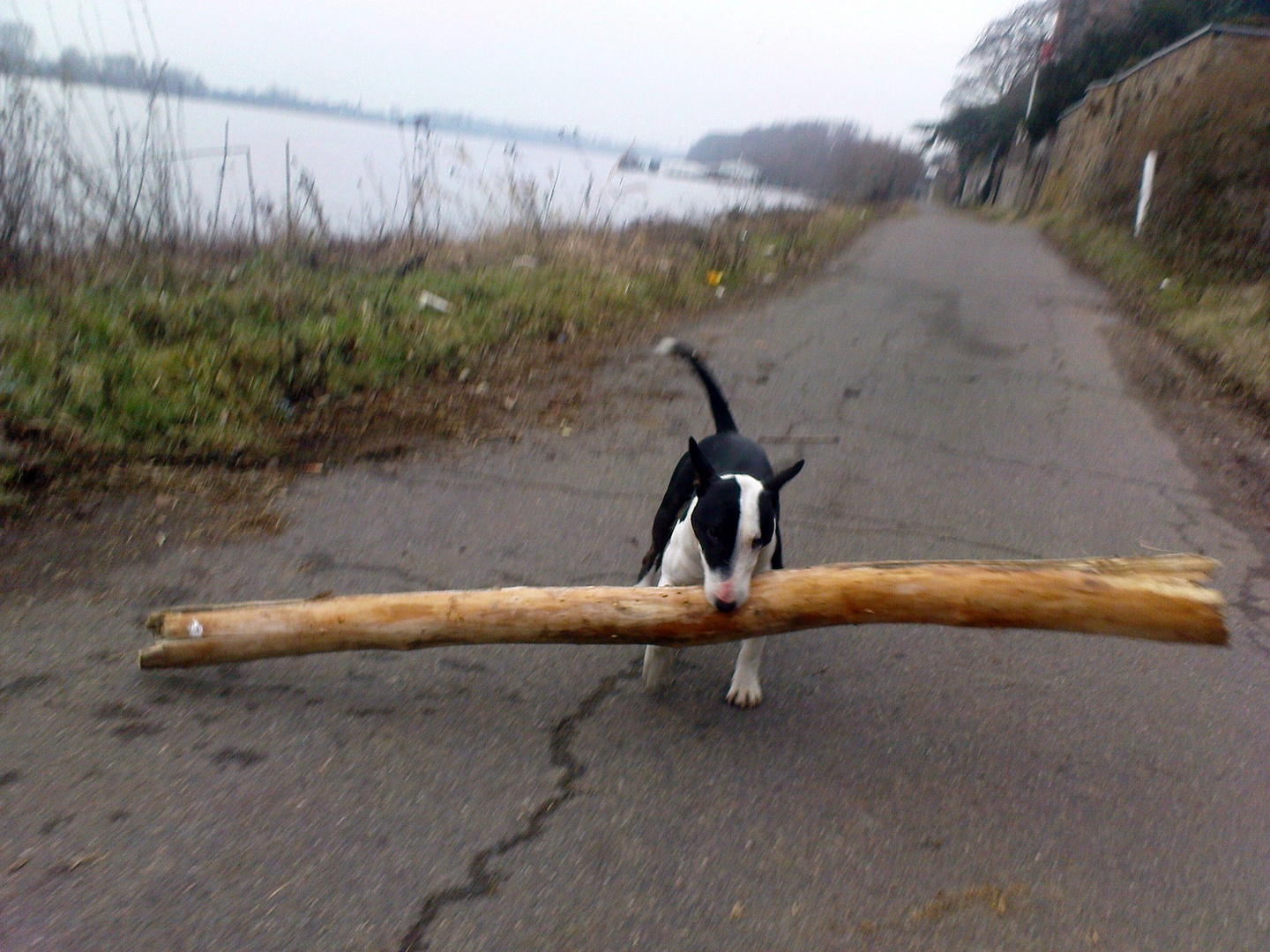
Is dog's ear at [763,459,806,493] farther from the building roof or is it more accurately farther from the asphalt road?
the building roof

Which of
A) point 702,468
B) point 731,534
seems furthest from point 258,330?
point 731,534

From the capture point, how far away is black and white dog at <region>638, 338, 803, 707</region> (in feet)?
10.1

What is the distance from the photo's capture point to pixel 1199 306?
35.6 feet

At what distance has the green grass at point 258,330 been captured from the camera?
5.25 meters

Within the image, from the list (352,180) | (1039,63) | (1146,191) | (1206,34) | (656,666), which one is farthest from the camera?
(1039,63)

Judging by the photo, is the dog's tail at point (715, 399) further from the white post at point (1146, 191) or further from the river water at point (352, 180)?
the white post at point (1146, 191)

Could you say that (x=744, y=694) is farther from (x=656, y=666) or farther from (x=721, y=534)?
(x=721, y=534)

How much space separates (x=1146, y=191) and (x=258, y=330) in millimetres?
15366

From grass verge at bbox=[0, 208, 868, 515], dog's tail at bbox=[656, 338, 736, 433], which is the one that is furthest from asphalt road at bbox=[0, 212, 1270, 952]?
grass verge at bbox=[0, 208, 868, 515]

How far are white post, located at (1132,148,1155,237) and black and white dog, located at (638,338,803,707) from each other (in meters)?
14.8

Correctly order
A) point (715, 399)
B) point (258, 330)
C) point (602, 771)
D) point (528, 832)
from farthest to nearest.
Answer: point (258, 330) < point (715, 399) < point (602, 771) < point (528, 832)

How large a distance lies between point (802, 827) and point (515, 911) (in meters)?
0.91

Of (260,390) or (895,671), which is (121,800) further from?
(260,390)

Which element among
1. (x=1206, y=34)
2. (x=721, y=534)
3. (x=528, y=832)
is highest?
(x=1206, y=34)
